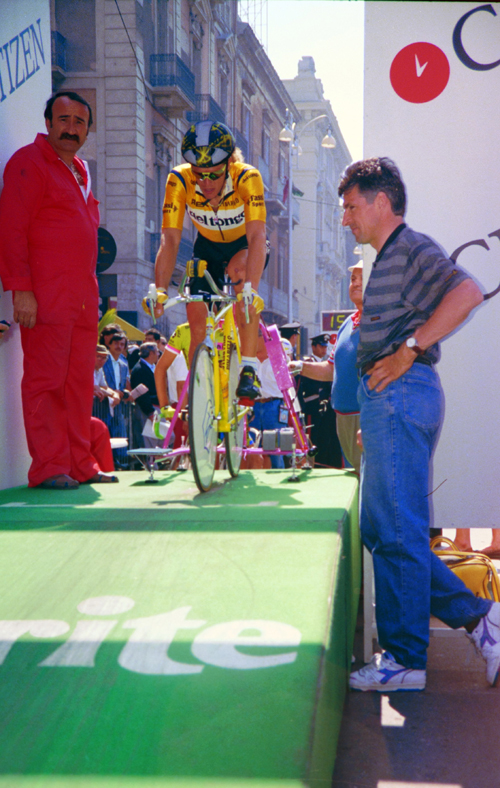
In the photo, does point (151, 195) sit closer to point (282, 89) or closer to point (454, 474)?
point (454, 474)

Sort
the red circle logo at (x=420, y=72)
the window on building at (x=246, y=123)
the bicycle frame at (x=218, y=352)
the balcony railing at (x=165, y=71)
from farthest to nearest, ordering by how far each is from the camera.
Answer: the window on building at (x=246, y=123) < the balcony railing at (x=165, y=71) < the bicycle frame at (x=218, y=352) < the red circle logo at (x=420, y=72)

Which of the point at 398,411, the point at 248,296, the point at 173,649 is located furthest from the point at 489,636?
the point at 248,296

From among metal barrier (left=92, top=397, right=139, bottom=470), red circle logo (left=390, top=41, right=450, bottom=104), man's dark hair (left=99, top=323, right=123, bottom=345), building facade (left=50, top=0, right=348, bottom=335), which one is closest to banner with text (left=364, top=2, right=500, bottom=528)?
red circle logo (left=390, top=41, right=450, bottom=104)

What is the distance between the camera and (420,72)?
3432mm

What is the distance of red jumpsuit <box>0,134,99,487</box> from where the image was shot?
13.1 feet

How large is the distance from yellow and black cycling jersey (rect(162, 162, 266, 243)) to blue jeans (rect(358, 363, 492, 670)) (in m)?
1.97

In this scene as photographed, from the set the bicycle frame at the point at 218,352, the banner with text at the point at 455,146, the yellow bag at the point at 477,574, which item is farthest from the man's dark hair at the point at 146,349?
the yellow bag at the point at 477,574

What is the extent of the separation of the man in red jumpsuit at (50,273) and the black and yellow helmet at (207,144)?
0.60 meters

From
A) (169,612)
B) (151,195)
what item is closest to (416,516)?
(169,612)

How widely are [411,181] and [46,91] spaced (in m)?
2.85

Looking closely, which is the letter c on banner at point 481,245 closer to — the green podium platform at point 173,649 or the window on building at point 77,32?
the green podium platform at point 173,649

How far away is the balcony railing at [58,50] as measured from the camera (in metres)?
18.8

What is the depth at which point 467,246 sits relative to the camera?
348 cm

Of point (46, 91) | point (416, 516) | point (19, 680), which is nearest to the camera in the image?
point (19, 680)
